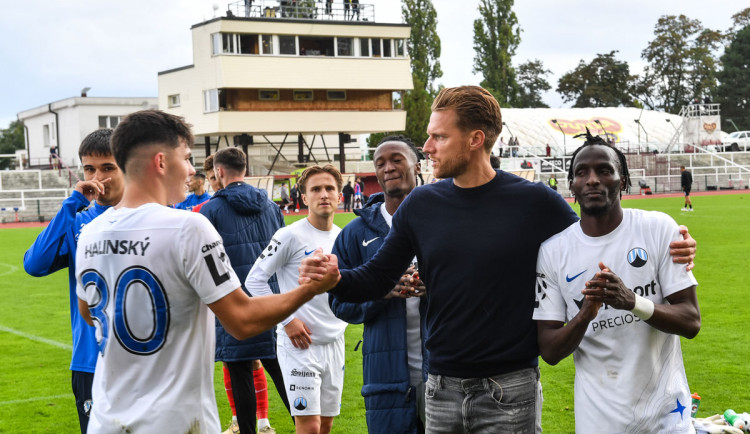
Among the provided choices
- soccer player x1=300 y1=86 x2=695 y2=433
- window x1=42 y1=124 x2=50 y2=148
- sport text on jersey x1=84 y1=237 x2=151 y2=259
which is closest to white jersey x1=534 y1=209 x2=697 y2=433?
soccer player x1=300 y1=86 x2=695 y2=433

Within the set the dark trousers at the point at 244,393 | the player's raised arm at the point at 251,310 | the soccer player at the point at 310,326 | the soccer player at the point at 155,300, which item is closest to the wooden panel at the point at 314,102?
the dark trousers at the point at 244,393

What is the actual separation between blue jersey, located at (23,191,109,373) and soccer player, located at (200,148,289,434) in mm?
1821

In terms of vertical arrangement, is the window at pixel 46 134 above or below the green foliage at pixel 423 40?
below

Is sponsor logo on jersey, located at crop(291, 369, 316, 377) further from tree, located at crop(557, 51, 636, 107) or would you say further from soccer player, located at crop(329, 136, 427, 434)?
tree, located at crop(557, 51, 636, 107)

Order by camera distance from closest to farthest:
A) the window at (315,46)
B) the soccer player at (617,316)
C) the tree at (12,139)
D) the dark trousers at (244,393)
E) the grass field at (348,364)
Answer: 1. the soccer player at (617,316)
2. the dark trousers at (244,393)
3. the grass field at (348,364)
4. the window at (315,46)
5. the tree at (12,139)

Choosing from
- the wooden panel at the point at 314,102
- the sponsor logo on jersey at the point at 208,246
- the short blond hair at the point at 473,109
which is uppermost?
the wooden panel at the point at 314,102

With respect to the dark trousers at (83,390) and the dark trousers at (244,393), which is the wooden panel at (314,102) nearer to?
the dark trousers at (244,393)

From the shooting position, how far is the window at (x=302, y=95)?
192 ft

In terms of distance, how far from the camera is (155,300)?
3311 mm

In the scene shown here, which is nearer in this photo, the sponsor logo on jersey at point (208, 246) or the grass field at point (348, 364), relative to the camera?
the sponsor logo on jersey at point (208, 246)

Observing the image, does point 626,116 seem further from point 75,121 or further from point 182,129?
point 182,129

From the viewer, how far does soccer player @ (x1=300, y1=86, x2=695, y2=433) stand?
373 centimetres

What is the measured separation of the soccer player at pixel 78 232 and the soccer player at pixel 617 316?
2.62 m

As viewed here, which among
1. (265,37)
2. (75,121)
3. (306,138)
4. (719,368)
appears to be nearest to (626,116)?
(306,138)
